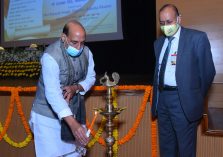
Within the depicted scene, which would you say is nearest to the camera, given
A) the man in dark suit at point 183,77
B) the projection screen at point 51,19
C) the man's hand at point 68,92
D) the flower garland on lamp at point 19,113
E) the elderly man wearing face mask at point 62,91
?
the elderly man wearing face mask at point 62,91

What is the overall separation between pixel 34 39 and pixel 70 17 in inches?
26.2

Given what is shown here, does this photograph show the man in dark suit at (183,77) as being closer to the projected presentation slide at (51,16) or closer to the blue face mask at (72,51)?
the blue face mask at (72,51)

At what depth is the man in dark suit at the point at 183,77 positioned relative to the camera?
205 centimetres

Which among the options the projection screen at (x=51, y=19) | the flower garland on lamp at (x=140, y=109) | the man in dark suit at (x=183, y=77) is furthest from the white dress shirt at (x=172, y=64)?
the projection screen at (x=51, y=19)

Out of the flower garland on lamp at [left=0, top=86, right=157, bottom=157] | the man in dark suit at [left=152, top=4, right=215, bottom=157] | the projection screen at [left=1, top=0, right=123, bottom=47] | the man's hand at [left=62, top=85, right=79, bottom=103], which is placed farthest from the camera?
the projection screen at [left=1, top=0, right=123, bottom=47]

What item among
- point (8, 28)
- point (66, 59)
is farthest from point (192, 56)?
point (8, 28)

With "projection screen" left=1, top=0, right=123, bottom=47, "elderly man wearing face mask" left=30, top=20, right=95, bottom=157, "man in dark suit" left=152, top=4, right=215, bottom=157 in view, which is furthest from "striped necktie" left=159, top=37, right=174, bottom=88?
"projection screen" left=1, top=0, right=123, bottom=47

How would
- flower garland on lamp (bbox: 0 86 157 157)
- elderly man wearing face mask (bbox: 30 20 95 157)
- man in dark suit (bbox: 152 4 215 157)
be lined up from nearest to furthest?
elderly man wearing face mask (bbox: 30 20 95 157) < man in dark suit (bbox: 152 4 215 157) < flower garland on lamp (bbox: 0 86 157 157)

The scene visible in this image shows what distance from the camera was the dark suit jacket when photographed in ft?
6.73

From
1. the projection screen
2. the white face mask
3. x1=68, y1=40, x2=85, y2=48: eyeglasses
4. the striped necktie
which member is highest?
the projection screen

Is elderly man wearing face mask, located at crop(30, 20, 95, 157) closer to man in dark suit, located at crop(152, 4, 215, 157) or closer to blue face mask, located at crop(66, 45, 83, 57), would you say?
blue face mask, located at crop(66, 45, 83, 57)

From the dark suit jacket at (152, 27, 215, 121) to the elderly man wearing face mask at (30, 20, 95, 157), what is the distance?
0.61m

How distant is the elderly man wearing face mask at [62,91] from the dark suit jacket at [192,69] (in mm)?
605

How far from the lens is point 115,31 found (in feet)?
13.6
